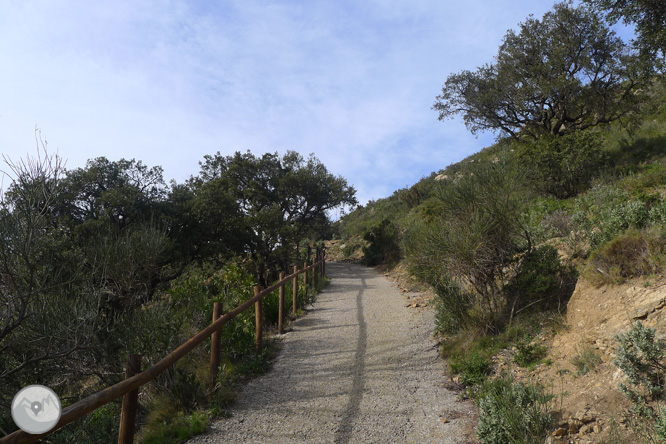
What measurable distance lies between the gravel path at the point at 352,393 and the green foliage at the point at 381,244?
47.8 feet

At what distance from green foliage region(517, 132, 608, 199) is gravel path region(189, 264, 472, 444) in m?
7.34

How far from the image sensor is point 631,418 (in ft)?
10.4

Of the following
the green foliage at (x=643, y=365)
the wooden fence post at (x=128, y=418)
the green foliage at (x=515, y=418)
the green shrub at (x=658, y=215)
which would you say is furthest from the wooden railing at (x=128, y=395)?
the green shrub at (x=658, y=215)

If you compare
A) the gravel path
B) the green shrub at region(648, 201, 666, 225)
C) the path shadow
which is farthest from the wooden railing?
the green shrub at region(648, 201, 666, 225)

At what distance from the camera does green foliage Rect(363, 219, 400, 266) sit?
23578 mm

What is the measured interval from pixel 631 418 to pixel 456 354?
307 cm

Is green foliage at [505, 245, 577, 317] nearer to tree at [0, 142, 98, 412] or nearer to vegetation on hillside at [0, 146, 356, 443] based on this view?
vegetation on hillside at [0, 146, 356, 443]

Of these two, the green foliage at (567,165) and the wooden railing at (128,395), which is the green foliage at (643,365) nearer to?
the wooden railing at (128,395)

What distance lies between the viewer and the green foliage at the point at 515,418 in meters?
3.38

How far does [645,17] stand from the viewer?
10.9m

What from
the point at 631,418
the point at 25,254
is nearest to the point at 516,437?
the point at 631,418

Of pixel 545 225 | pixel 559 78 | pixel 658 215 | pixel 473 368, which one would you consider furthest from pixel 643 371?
pixel 559 78
